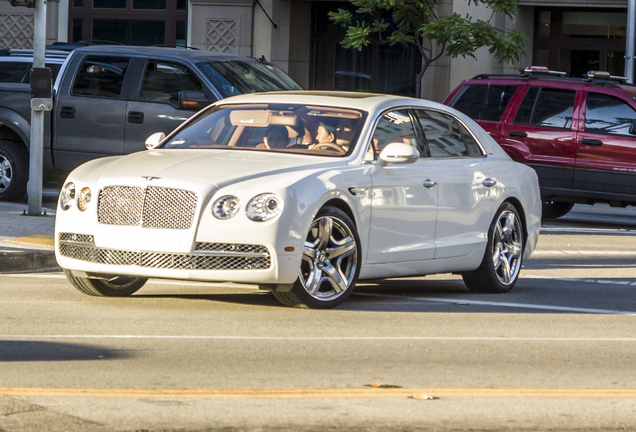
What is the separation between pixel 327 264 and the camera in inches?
327

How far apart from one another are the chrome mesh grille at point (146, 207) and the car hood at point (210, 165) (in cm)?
10

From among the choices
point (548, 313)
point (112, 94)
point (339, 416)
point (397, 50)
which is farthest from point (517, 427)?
point (397, 50)

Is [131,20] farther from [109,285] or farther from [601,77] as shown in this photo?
[109,285]

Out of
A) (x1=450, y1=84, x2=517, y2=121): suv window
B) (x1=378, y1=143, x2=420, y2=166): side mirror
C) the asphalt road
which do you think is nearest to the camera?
the asphalt road

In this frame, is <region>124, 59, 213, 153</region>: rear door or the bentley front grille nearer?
the bentley front grille

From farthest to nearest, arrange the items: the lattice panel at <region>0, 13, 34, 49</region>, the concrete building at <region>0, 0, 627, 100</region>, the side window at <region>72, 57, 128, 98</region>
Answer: the lattice panel at <region>0, 13, 34, 49</region>, the concrete building at <region>0, 0, 627, 100</region>, the side window at <region>72, 57, 128, 98</region>

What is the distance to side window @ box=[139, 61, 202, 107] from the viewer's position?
14.8 m

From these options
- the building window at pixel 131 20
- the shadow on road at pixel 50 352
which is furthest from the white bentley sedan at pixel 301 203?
the building window at pixel 131 20

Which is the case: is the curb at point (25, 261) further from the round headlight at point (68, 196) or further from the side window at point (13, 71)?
the side window at point (13, 71)

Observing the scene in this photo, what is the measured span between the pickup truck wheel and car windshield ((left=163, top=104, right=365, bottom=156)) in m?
6.91

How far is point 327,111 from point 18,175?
25.6 ft

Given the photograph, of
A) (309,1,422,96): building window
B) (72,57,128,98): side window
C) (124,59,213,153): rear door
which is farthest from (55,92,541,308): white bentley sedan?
(309,1,422,96): building window

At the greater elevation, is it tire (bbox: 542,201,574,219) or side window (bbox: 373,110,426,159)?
side window (bbox: 373,110,426,159)

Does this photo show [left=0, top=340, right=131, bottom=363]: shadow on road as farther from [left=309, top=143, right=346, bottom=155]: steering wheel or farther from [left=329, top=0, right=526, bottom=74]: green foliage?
[left=329, top=0, right=526, bottom=74]: green foliage
